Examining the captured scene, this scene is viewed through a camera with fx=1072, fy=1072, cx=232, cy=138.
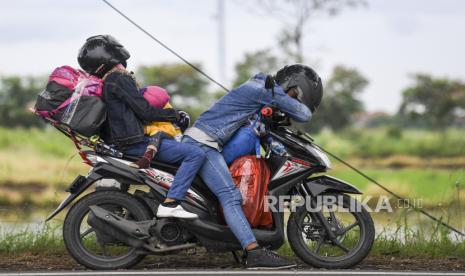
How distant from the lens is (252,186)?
779cm

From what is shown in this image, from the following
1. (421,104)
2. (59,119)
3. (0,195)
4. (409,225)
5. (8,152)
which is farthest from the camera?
(421,104)

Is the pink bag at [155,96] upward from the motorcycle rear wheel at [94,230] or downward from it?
upward

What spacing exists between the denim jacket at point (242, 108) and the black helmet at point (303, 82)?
15cm

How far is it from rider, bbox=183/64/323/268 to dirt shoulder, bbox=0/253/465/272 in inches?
14.0

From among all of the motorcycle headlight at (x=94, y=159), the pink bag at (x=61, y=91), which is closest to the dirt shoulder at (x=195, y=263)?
the motorcycle headlight at (x=94, y=159)

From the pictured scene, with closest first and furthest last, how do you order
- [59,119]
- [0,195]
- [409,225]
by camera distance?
[59,119], [409,225], [0,195]

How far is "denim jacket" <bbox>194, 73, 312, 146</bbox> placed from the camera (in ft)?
25.4

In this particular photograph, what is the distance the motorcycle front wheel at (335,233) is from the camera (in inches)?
307

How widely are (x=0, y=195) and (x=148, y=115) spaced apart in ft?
44.7

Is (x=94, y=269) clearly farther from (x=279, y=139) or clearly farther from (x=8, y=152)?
(x=8, y=152)

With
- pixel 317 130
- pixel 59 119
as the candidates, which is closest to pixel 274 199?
pixel 59 119

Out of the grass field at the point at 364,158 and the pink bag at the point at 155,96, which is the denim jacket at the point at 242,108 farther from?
the grass field at the point at 364,158

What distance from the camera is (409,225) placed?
30.7 feet

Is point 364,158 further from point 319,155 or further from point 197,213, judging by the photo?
point 197,213
